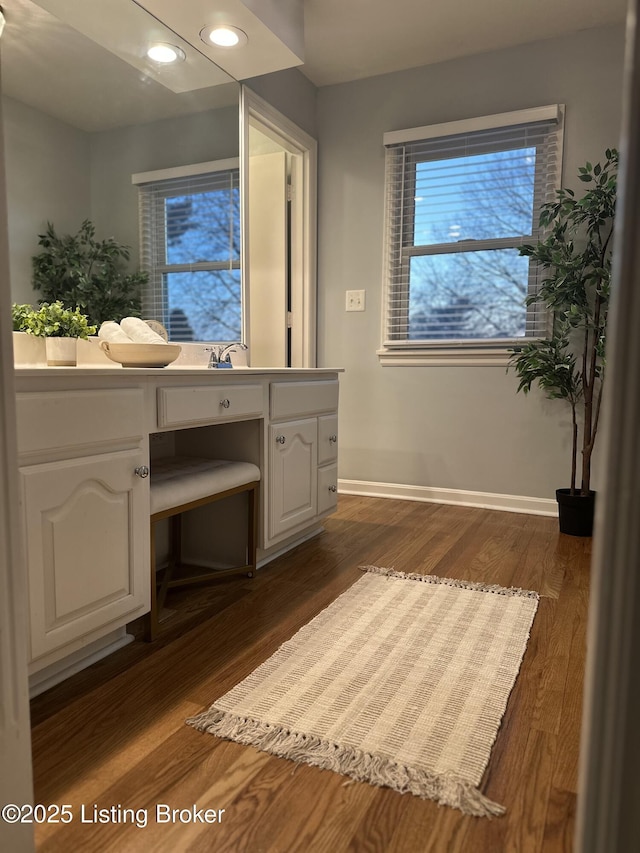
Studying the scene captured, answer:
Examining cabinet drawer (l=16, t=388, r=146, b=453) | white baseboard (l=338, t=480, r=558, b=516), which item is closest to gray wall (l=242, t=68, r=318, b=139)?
cabinet drawer (l=16, t=388, r=146, b=453)

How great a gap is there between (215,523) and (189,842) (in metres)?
1.29

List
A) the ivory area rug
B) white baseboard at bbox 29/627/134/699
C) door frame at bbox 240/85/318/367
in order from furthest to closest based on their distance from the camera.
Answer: door frame at bbox 240/85/318/367 < white baseboard at bbox 29/627/134/699 < the ivory area rug

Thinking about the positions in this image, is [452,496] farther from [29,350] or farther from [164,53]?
[164,53]

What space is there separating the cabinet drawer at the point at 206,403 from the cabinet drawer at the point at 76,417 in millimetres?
105

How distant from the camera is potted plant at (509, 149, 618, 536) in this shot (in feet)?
8.58

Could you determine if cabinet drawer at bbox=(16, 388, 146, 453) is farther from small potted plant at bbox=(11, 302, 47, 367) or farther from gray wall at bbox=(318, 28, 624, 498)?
gray wall at bbox=(318, 28, 624, 498)

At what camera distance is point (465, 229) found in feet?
10.4

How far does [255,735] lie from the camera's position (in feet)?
3.98

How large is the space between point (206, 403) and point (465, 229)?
206cm

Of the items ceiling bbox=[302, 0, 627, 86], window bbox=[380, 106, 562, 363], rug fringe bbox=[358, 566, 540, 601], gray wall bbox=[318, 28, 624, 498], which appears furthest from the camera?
window bbox=[380, 106, 562, 363]

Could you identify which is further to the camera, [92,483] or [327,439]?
[327,439]

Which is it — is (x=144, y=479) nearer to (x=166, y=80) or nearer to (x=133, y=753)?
(x=133, y=753)

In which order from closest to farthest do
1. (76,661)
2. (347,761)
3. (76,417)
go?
(347,761)
(76,417)
(76,661)

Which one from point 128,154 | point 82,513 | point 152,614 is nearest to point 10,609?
point 82,513
